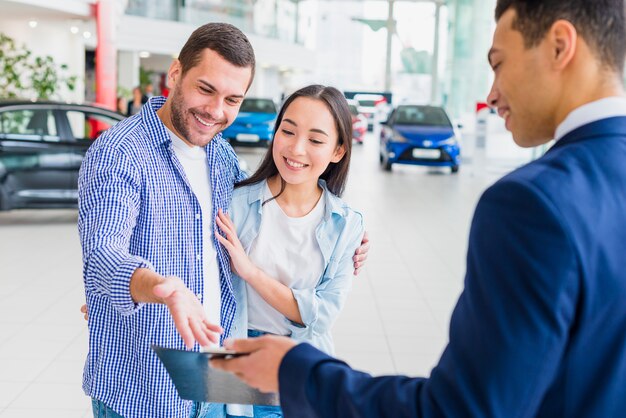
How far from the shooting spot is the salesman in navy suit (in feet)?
3.11

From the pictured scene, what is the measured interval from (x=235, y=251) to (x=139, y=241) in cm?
27

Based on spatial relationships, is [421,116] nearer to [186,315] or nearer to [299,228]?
[299,228]

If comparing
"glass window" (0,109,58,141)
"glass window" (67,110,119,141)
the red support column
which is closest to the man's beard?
"glass window" (67,110,119,141)

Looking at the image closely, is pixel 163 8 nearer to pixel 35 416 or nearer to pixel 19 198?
pixel 19 198

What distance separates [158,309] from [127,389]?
205mm

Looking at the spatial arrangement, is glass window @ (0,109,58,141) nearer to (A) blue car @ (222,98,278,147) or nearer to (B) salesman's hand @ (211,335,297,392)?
(B) salesman's hand @ (211,335,297,392)

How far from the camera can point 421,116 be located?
54.7 ft

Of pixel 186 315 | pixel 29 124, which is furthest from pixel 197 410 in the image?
pixel 29 124

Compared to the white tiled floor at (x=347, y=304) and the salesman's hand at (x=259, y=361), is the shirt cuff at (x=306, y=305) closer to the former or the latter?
the salesman's hand at (x=259, y=361)

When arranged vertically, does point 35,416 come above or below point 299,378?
below

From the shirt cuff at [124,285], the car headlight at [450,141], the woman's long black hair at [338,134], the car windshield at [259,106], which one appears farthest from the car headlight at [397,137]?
the shirt cuff at [124,285]

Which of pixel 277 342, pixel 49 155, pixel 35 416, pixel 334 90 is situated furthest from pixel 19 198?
pixel 277 342

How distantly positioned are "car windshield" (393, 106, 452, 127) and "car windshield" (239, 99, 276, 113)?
3620 mm

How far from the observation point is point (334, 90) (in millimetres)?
2205
